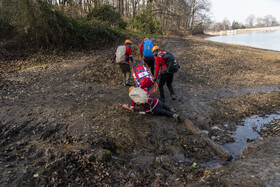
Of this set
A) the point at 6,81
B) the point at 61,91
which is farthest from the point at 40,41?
the point at 61,91

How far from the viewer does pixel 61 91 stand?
7824 millimetres

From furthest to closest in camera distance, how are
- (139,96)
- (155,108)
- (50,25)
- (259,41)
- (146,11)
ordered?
(259,41) < (146,11) < (50,25) < (155,108) < (139,96)

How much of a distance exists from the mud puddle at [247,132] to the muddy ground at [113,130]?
21 centimetres

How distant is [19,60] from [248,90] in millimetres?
12111

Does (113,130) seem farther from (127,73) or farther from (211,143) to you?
(127,73)

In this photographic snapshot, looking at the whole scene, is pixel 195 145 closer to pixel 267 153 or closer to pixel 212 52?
pixel 267 153

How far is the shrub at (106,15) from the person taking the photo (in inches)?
661

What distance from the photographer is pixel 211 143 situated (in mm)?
5285

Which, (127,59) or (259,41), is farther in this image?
(259,41)

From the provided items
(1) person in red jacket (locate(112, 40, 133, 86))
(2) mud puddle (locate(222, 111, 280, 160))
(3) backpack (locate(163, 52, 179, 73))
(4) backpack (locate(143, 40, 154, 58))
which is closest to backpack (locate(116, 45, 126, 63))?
(1) person in red jacket (locate(112, 40, 133, 86))

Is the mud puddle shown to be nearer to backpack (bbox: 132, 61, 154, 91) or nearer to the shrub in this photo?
backpack (bbox: 132, 61, 154, 91)

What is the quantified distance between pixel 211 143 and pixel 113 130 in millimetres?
2657

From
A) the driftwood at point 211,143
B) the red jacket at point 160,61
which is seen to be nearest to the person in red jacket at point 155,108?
the driftwood at point 211,143

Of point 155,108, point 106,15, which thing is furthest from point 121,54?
point 106,15
